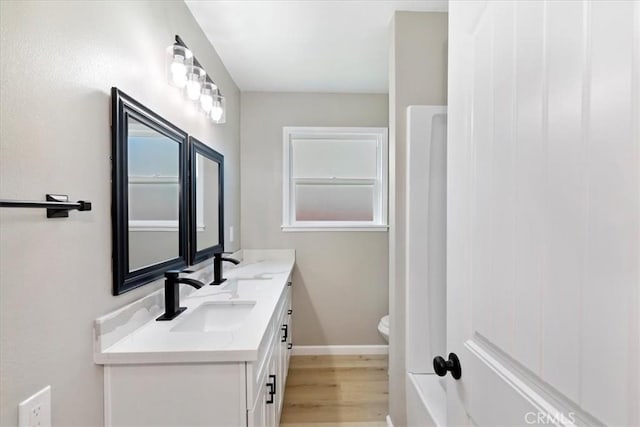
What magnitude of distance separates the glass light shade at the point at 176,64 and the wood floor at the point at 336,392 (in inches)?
84.6

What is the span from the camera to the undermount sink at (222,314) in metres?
1.62

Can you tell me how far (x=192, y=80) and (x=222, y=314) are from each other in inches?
49.9

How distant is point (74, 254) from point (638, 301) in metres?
1.27

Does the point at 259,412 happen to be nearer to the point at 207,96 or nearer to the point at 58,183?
the point at 58,183

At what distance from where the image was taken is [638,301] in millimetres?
404

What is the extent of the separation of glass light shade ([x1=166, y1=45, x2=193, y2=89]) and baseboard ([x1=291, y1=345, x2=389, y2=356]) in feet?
8.07

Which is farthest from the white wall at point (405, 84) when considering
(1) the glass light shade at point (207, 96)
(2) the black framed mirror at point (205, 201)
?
(2) the black framed mirror at point (205, 201)

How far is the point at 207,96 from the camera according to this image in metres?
1.91

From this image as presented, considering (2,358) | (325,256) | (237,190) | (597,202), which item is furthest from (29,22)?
(325,256)

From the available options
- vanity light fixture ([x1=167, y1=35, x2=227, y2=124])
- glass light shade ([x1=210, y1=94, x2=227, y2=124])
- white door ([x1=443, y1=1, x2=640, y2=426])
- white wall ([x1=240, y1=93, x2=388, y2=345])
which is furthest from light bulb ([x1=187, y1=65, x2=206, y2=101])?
white door ([x1=443, y1=1, x2=640, y2=426])

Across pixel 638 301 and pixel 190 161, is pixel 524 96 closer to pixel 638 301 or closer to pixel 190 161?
pixel 638 301

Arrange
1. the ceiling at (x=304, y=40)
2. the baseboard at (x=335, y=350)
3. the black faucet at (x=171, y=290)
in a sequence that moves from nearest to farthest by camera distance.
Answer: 1. the black faucet at (x=171, y=290)
2. the ceiling at (x=304, y=40)
3. the baseboard at (x=335, y=350)

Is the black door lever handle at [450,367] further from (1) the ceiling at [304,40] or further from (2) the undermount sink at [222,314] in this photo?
(1) the ceiling at [304,40]

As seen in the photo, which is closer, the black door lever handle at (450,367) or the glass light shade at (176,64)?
the black door lever handle at (450,367)
